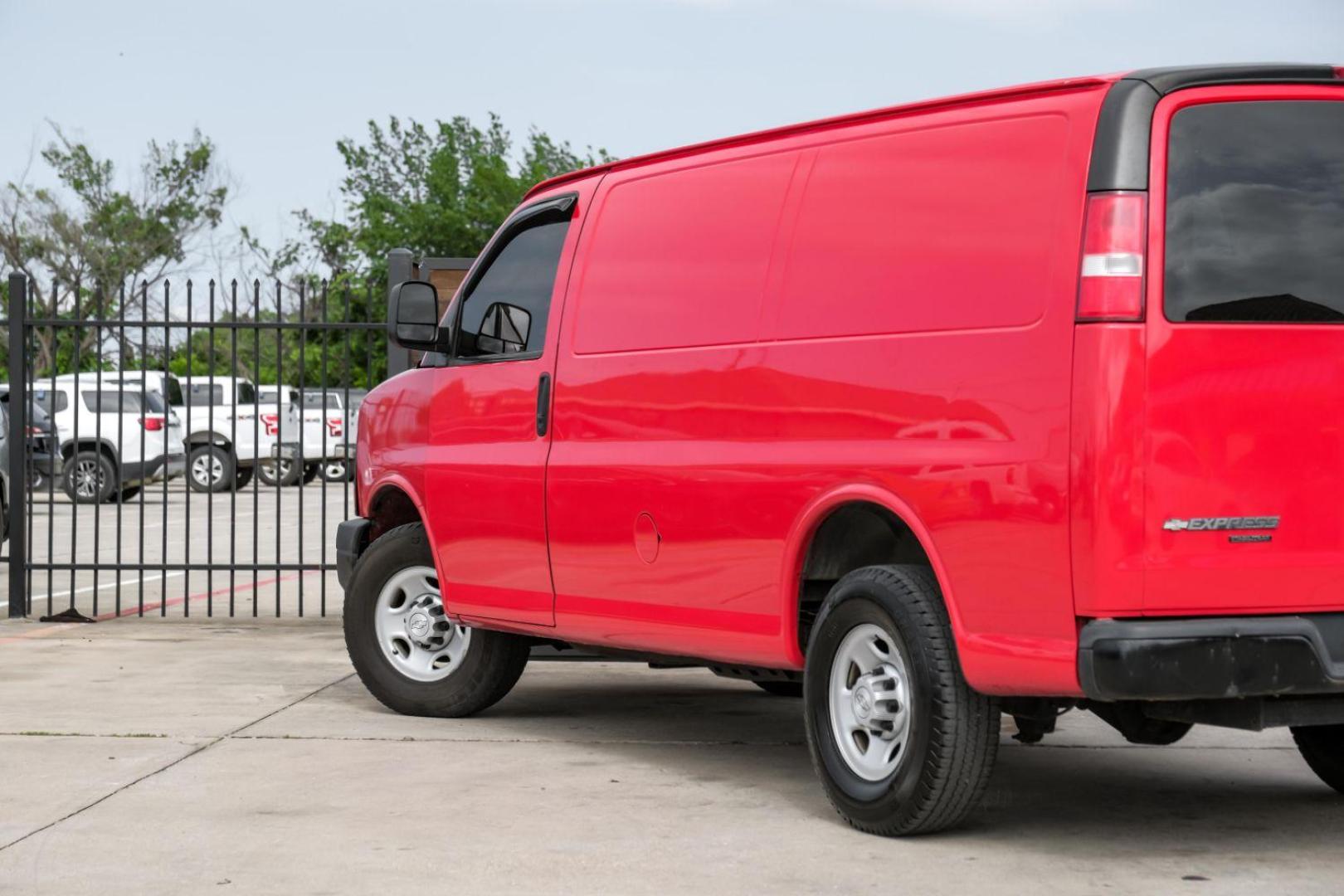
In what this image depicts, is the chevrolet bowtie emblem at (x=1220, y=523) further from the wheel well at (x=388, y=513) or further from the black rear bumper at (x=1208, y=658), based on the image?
the wheel well at (x=388, y=513)

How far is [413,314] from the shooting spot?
7.79 metres

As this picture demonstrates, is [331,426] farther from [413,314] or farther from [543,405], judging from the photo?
[543,405]

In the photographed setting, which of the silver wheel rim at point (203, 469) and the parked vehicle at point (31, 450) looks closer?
the parked vehicle at point (31, 450)

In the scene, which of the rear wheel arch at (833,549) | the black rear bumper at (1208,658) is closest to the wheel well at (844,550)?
the rear wheel arch at (833,549)

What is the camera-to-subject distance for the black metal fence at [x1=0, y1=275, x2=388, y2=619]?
11.7 m

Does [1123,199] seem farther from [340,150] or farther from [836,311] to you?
[340,150]

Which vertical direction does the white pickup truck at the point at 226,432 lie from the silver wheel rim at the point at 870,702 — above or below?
above

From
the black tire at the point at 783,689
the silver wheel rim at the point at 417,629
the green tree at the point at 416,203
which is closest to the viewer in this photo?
the silver wheel rim at the point at 417,629

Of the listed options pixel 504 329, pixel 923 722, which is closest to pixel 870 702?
pixel 923 722

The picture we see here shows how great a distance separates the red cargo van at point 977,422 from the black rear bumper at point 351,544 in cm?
166

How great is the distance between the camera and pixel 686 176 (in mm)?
6863

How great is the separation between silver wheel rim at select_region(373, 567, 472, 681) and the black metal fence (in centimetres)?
66

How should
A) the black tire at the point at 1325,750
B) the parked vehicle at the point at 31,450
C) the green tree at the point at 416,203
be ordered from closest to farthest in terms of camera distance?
the black tire at the point at 1325,750 → the parked vehicle at the point at 31,450 → the green tree at the point at 416,203

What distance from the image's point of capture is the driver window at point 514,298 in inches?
297
